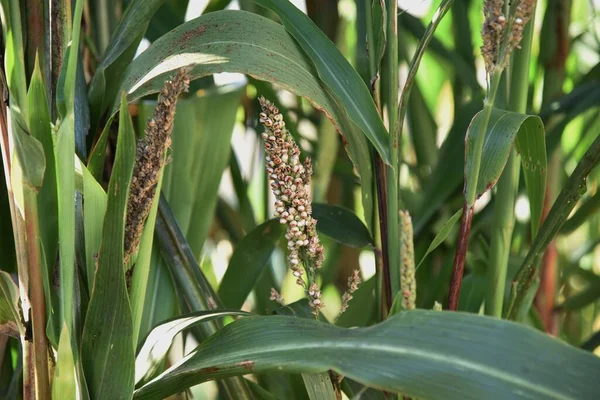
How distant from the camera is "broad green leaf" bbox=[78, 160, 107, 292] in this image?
387 millimetres

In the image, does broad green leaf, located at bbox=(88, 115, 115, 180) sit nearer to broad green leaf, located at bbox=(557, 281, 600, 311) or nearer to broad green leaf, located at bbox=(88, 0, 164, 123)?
broad green leaf, located at bbox=(88, 0, 164, 123)

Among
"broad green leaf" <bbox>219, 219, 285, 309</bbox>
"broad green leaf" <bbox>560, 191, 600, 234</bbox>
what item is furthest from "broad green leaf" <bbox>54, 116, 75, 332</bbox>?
"broad green leaf" <bbox>560, 191, 600, 234</bbox>

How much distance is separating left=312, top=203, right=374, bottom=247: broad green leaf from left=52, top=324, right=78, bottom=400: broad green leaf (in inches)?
9.8

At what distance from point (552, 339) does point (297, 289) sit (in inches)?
24.2

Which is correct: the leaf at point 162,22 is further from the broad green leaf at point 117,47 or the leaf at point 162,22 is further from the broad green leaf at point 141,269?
the broad green leaf at point 141,269

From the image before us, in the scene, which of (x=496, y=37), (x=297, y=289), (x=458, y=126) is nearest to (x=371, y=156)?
(x=496, y=37)

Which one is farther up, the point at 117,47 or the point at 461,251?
the point at 117,47

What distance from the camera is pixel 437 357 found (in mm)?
329

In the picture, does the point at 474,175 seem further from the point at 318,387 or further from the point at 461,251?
the point at 318,387

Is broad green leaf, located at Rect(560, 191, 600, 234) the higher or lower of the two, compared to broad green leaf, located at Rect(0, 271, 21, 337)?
higher

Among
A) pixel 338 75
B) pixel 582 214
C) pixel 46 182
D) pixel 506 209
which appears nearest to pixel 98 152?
pixel 46 182

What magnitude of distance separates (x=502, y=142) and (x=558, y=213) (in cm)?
8

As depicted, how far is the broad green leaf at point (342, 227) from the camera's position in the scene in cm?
56

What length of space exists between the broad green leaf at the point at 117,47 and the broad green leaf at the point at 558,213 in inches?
11.2
